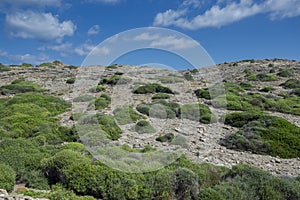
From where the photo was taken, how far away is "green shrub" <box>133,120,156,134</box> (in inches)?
584

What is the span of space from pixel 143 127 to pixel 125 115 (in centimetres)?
230

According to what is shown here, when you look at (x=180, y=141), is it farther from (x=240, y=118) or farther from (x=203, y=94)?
(x=203, y=94)

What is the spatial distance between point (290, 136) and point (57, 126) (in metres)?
11.3

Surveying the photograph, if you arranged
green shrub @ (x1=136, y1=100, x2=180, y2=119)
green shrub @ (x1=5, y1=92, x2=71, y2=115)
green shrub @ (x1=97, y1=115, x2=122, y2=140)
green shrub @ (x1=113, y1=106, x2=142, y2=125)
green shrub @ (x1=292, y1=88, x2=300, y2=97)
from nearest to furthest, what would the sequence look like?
green shrub @ (x1=97, y1=115, x2=122, y2=140) < green shrub @ (x1=113, y1=106, x2=142, y2=125) < green shrub @ (x1=136, y1=100, x2=180, y2=119) < green shrub @ (x1=5, y1=92, x2=71, y2=115) < green shrub @ (x1=292, y1=88, x2=300, y2=97)

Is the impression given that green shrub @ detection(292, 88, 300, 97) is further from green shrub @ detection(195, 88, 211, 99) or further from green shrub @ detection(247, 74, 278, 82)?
green shrub @ detection(195, 88, 211, 99)

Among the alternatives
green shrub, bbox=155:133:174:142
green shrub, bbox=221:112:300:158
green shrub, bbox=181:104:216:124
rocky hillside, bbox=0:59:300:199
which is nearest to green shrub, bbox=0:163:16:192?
rocky hillside, bbox=0:59:300:199

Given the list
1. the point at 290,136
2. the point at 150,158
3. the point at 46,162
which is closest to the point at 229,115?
the point at 290,136

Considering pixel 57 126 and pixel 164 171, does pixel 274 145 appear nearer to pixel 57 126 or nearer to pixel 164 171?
pixel 164 171

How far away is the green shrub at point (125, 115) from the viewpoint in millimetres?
16359

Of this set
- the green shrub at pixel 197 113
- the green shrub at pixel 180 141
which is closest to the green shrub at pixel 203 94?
the green shrub at pixel 197 113

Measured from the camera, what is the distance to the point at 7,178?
7.83 meters

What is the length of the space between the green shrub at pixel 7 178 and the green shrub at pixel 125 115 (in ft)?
26.8

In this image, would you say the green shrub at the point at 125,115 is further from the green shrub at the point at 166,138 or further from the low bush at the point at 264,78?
the low bush at the point at 264,78

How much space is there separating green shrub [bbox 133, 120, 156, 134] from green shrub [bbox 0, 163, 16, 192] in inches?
290
